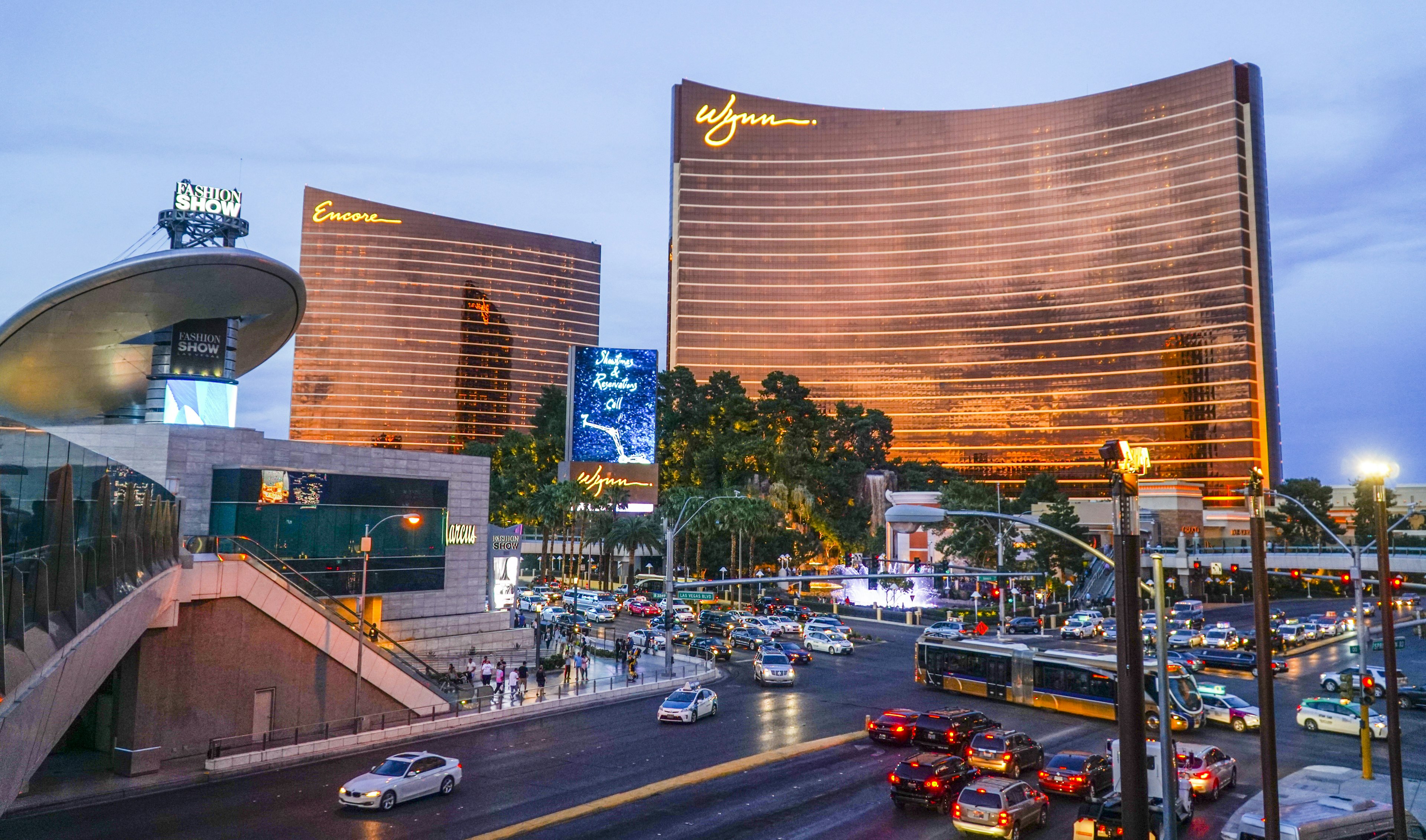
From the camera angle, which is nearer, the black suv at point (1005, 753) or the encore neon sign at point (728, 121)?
the black suv at point (1005, 753)

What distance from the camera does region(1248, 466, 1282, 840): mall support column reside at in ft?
55.8

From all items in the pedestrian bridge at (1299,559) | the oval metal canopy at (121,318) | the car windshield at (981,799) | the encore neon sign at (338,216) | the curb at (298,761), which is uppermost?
the encore neon sign at (338,216)

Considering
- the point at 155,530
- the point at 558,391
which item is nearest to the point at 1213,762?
the point at 155,530

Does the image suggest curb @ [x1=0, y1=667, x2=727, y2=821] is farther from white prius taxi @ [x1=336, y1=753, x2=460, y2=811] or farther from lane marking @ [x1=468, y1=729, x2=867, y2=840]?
lane marking @ [x1=468, y1=729, x2=867, y2=840]

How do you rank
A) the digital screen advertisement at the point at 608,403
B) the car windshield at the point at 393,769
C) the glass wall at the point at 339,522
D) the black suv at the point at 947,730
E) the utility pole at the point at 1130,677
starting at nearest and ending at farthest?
the utility pole at the point at 1130,677 → the car windshield at the point at 393,769 → the black suv at the point at 947,730 → the glass wall at the point at 339,522 → the digital screen advertisement at the point at 608,403

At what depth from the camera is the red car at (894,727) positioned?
30266 millimetres

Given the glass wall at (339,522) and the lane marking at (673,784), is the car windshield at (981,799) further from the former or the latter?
the glass wall at (339,522)

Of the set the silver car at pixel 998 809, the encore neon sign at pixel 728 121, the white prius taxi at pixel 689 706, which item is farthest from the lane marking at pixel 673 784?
the encore neon sign at pixel 728 121

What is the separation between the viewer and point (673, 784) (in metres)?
25.2

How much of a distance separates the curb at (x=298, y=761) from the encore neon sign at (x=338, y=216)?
175101 millimetres

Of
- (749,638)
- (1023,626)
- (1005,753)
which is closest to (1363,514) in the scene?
(1023,626)

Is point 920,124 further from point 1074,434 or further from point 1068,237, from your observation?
point 1074,434

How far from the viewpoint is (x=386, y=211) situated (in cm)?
Answer: 19562

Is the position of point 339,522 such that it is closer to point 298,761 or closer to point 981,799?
point 298,761
